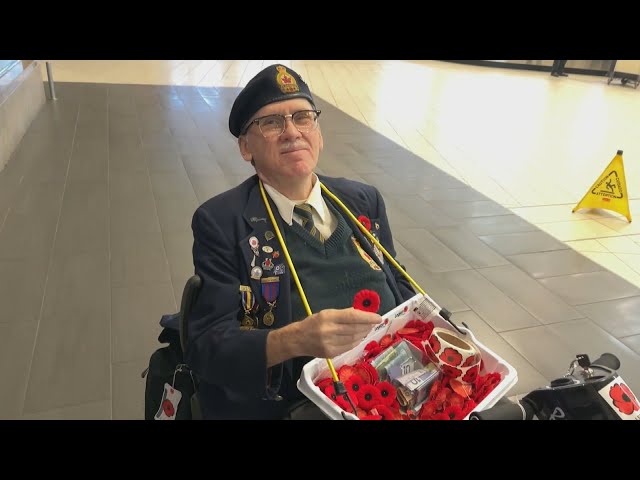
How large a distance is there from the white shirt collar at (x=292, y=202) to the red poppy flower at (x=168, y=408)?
1.87 feet

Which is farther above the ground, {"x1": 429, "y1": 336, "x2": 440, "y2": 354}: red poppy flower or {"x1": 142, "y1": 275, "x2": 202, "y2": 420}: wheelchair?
{"x1": 429, "y1": 336, "x2": 440, "y2": 354}: red poppy flower

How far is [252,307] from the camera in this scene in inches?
49.3

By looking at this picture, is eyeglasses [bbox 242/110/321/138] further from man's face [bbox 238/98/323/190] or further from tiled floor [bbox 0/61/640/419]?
tiled floor [bbox 0/61/640/419]

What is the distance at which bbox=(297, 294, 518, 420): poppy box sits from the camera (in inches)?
41.5

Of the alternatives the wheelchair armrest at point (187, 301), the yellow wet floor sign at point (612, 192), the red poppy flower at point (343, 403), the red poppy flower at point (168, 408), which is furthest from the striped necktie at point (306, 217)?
the yellow wet floor sign at point (612, 192)

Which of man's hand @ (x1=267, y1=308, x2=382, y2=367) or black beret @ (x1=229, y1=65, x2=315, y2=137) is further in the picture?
black beret @ (x1=229, y1=65, x2=315, y2=137)

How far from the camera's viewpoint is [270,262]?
1256mm

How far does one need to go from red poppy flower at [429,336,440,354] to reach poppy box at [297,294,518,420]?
0.01 metres

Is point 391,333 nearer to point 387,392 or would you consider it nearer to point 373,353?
point 373,353

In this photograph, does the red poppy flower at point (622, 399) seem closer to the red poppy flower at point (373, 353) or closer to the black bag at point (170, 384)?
the red poppy flower at point (373, 353)

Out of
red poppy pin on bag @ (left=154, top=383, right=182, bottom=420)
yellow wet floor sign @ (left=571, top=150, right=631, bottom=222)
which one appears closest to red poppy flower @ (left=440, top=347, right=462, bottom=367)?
red poppy pin on bag @ (left=154, top=383, right=182, bottom=420)

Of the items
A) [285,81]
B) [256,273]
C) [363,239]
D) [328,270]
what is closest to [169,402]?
[256,273]

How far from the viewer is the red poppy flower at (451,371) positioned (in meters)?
1.18

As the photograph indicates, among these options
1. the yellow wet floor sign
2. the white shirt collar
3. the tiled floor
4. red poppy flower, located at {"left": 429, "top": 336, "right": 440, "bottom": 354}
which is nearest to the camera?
red poppy flower, located at {"left": 429, "top": 336, "right": 440, "bottom": 354}
